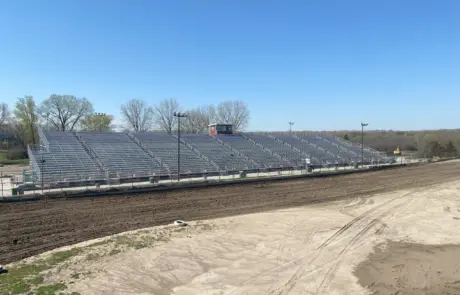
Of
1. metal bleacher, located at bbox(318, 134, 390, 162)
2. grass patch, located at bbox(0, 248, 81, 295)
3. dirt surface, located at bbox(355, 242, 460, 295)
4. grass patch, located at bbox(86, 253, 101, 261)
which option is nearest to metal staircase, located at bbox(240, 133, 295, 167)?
metal bleacher, located at bbox(318, 134, 390, 162)

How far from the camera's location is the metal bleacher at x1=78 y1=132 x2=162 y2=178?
34938mm

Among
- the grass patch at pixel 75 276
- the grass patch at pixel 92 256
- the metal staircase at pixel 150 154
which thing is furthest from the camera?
the metal staircase at pixel 150 154

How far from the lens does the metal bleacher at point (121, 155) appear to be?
115 ft

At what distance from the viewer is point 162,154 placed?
135ft

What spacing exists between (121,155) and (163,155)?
16.9 feet

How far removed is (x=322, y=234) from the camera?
17.2 meters

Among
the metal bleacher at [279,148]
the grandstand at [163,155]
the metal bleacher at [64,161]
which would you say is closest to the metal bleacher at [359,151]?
the grandstand at [163,155]

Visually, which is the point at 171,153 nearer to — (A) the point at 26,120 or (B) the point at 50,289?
(B) the point at 50,289

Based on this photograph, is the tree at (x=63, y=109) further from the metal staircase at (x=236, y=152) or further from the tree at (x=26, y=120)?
the metal staircase at (x=236, y=152)

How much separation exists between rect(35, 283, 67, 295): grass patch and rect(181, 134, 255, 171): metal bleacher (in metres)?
31.0

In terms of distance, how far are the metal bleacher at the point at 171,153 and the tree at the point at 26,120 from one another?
37.9 meters

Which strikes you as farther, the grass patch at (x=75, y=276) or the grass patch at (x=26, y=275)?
the grass patch at (x=75, y=276)

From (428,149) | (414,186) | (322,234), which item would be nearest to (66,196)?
(322,234)

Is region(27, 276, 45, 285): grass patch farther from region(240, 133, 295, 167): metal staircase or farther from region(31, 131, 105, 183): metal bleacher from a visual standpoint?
region(240, 133, 295, 167): metal staircase
